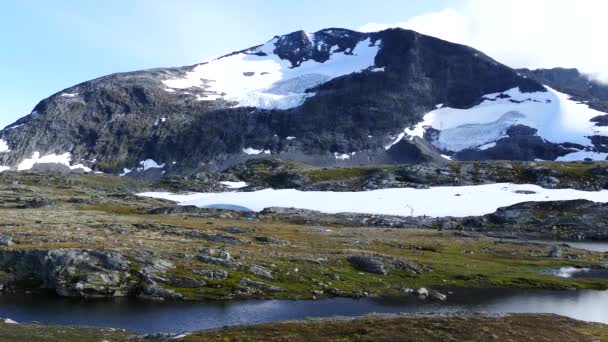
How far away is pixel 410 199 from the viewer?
581 feet

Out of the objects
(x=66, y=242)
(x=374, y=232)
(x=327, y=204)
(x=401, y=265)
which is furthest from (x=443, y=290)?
(x=327, y=204)

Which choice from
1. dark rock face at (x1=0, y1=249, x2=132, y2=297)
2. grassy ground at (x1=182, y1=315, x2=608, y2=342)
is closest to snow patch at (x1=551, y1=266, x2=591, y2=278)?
grassy ground at (x1=182, y1=315, x2=608, y2=342)

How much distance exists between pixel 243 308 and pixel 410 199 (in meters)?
130

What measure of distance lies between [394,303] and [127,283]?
2834 cm

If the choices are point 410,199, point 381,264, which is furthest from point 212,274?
point 410,199

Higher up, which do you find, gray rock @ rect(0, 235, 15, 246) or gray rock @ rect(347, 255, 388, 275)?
gray rock @ rect(0, 235, 15, 246)

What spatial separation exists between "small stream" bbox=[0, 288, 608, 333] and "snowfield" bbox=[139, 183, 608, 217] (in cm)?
10099

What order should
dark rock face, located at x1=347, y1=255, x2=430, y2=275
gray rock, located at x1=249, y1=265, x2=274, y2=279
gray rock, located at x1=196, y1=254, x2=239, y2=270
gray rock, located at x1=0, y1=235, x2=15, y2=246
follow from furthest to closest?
dark rock face, located at x1=347, y1=255, x2=430, y2=275 < gray rock, located at x1=0, y1=235, x2=15, y2=246 < gray rock, located at x1=196, y1=254, x2=239, y2=270 < gray rock, located at x1=249, y1=265, x2=274, y2=279

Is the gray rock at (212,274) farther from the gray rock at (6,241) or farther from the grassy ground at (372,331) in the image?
the gray rock at (6,241)

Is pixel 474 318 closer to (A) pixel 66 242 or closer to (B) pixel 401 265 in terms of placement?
(B) pixel 401 265

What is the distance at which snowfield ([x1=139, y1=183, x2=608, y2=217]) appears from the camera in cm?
16738

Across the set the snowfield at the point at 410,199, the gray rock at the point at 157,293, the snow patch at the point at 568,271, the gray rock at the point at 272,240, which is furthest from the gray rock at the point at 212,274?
the snowfield at the point at 410,199

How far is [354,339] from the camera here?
34.7m

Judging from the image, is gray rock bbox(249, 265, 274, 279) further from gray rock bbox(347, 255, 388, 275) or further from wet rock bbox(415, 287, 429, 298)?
wet rock bbox(415, 287, 429, 298)
